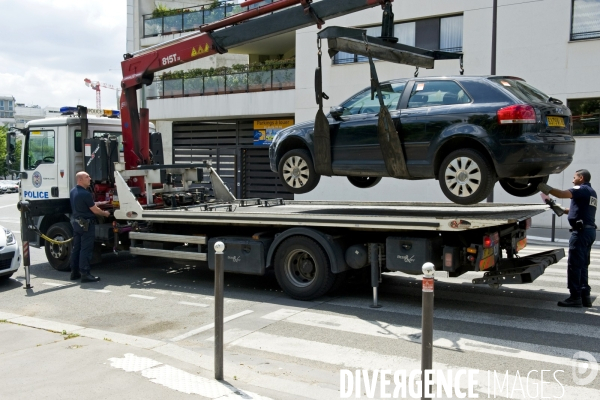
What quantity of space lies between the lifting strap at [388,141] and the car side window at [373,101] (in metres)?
0.16

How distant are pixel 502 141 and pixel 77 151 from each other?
24.8ft

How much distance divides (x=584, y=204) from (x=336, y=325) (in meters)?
3.48

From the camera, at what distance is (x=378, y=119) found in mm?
7949

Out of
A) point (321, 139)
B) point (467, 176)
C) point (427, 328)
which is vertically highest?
point (321, 139)

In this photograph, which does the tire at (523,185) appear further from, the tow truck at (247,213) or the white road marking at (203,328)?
the white road marking at (203,328)

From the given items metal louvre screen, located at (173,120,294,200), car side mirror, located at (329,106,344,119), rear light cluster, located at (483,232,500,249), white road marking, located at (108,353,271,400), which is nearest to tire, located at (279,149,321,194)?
car side mirror, located at (329,106,344,119)

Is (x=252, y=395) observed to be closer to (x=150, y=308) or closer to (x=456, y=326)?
(x=456, y=326)

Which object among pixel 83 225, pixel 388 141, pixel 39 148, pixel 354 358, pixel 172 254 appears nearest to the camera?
pixel 354 358

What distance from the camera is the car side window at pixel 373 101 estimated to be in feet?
26.3

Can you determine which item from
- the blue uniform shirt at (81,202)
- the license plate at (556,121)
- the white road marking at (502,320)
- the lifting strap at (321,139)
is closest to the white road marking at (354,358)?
the white road marking at (502,320)

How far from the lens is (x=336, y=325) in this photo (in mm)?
7000

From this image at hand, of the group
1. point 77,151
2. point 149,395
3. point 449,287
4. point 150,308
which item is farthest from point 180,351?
point 77,151

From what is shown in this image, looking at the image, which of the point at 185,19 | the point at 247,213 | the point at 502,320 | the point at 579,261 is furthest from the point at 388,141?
the point at 185,19

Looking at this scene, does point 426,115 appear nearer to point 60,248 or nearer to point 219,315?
Answer: point 219,315
